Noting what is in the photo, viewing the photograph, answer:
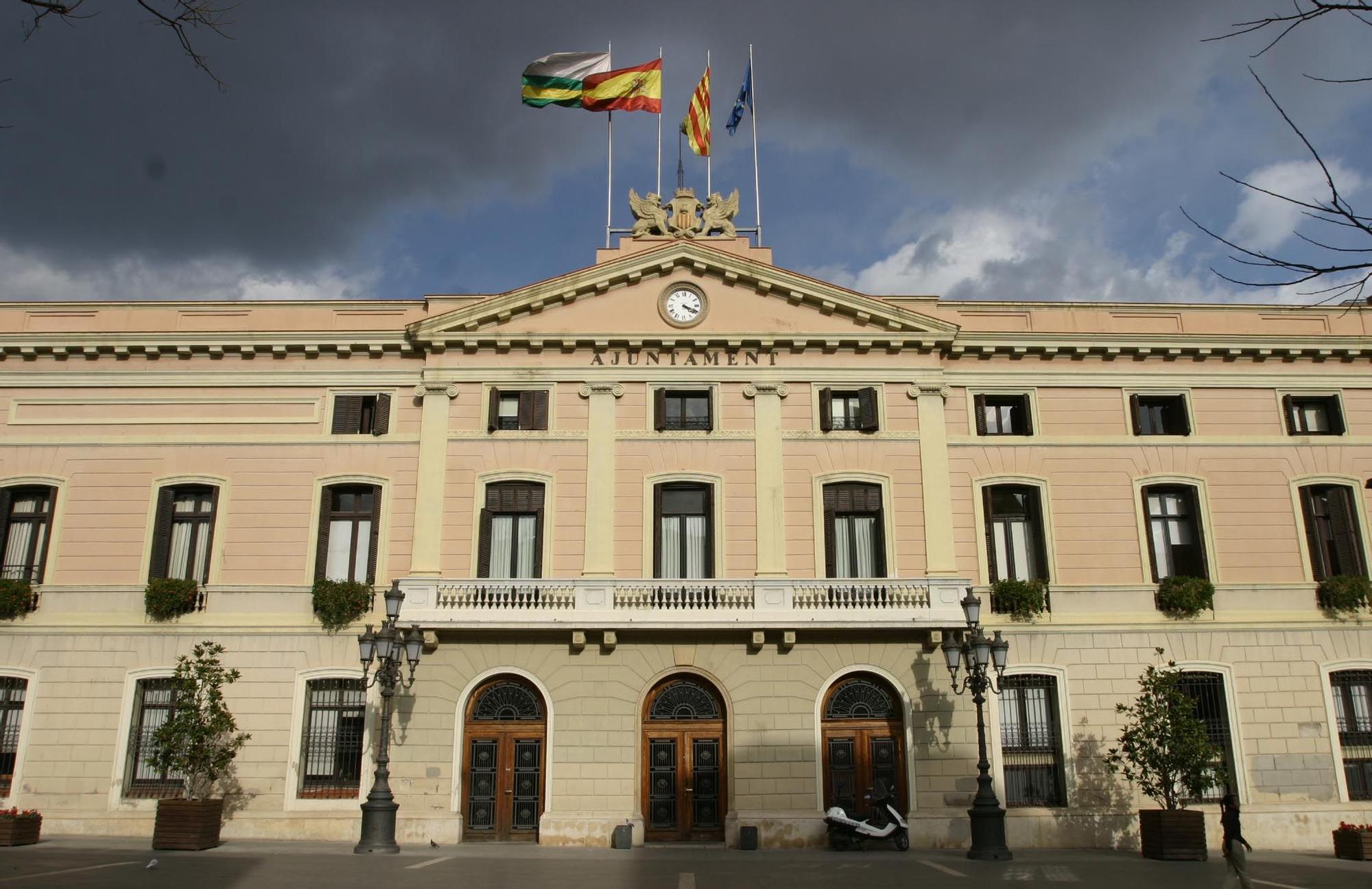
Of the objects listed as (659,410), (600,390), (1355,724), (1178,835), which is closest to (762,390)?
(659,410)

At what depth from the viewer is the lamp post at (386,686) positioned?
1867cm

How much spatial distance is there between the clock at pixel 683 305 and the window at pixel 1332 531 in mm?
14225

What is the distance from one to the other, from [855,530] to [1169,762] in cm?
757

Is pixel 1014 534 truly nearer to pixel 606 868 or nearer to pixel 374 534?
pixel 606 868

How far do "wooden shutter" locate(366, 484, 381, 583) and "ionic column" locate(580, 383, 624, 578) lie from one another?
454 centimetres

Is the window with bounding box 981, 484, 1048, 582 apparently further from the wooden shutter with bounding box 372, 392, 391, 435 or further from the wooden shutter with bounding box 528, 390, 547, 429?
the wooden shutter with bounding box 372, 392, 391, 435

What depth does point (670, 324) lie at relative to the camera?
24.3 metres

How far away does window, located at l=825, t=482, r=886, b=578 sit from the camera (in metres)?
23.1

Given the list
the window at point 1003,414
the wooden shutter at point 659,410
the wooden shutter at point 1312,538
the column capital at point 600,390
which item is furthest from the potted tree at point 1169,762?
the column capital at point 600,390

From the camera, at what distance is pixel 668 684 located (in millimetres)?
22094

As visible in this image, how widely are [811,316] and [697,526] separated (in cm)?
556

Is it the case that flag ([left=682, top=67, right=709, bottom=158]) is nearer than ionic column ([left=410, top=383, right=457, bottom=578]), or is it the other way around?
ionic column ([left=410, top=383, right=457, bottom=578])

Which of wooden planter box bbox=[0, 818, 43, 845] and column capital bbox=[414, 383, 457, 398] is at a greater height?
column capital bbox=[414, 383, 457, 398]

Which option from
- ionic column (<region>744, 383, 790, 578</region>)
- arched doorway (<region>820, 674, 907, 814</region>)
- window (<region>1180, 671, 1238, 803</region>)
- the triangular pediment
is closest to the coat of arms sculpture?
the triangular pediment
